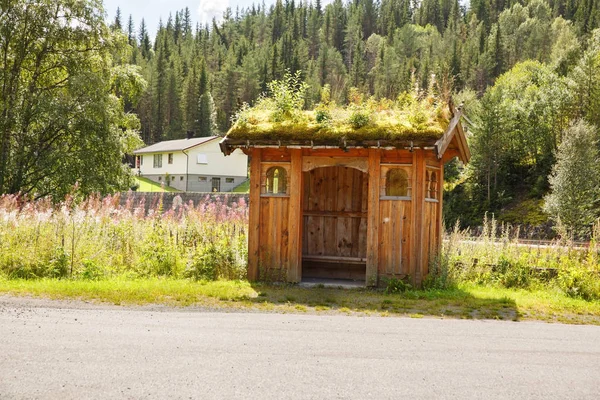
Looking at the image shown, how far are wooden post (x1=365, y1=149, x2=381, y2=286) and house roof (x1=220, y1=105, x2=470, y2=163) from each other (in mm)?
480

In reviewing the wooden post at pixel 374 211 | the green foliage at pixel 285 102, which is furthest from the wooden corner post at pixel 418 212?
the green foliage at pixel 285 102

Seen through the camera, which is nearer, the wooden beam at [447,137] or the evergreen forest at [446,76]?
the wooden beam at [447,137]

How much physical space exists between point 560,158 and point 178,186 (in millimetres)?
33930

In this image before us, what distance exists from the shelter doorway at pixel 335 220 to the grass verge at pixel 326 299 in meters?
2.02

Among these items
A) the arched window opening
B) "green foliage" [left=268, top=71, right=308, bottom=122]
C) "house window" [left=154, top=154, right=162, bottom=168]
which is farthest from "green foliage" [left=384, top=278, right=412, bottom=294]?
"house window" [left=154, top=154, right=162, bottom=168]

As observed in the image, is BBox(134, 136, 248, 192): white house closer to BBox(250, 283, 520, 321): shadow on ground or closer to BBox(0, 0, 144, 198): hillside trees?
BBox(0, 0, 144, 198): hillside trees

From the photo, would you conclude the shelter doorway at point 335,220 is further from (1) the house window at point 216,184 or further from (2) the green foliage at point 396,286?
(1) the house window at point 216,184

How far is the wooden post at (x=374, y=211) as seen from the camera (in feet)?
34.7

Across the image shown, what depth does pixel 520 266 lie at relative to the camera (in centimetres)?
1120

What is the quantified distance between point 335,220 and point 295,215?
219 cm

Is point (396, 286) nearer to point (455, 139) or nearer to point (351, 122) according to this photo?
point (351, 122)

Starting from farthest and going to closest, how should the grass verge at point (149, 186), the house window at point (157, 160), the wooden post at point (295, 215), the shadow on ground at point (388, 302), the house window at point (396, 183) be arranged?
the house window at point (157, 160)
the grass verge at point (149, 186)
the house window at point (396, 183)
the wooden post at point (295, 215)
the shadow on ground at point (388, 302)

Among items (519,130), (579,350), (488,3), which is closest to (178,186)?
(519,130)

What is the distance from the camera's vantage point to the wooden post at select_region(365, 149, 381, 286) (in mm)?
10586
